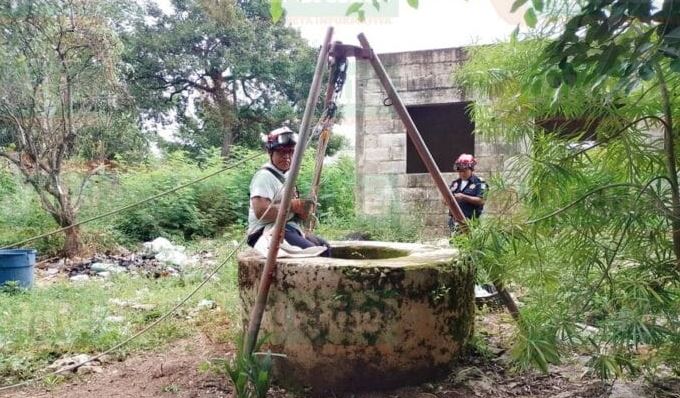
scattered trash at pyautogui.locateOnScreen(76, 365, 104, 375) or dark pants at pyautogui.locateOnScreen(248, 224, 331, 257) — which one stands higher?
dark pants at pyautogui.locateOnScreen(248, 224, 331, 257)

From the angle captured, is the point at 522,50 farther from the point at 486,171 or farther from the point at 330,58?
the point at 486,171

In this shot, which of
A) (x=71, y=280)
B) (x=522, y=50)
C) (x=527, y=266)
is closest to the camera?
(x=527, y=266)

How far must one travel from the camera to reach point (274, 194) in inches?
137

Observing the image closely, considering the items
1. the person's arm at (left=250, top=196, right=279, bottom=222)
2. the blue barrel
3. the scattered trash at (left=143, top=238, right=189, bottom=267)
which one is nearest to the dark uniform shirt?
the person's arm at (left=250, top=196, right=279, bottom=222)

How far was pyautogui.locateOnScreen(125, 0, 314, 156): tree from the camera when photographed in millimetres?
17703

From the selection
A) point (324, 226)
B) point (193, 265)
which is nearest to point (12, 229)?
point (193, 265)

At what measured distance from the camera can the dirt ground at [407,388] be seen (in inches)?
120

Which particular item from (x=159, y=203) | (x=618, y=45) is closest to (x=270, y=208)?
(x=618, y=45)

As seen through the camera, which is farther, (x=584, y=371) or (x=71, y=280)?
(x=71, y=280)

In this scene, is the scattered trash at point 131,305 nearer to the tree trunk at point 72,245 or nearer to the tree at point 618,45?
the tree trunk at point 72,245

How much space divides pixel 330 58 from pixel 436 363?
202 centimetres

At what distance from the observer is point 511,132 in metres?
3.42

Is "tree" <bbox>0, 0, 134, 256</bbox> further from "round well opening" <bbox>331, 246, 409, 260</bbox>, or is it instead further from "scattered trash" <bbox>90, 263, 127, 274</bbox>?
"round well opening" <bbox>331, 246, 409, 260</bbox>

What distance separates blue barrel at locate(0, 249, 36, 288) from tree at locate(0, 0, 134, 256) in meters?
2.12
